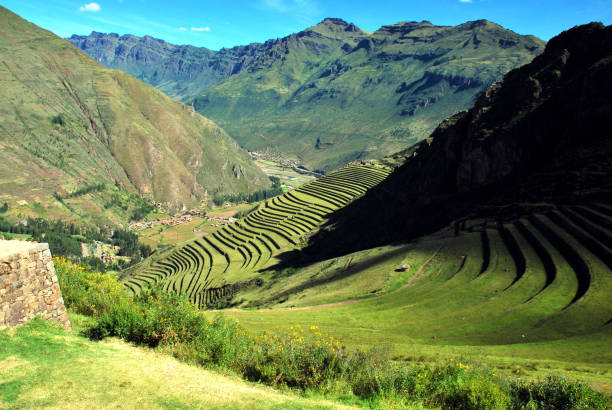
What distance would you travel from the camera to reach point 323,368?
A: 17.2 m

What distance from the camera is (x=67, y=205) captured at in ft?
630

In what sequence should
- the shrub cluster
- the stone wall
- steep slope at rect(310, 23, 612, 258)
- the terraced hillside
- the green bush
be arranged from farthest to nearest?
the terraced hillside, steep slope at rect(310, 23, 612, 258), the stone wall, the shrub cluster, the green bush

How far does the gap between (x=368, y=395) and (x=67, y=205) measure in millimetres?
219683

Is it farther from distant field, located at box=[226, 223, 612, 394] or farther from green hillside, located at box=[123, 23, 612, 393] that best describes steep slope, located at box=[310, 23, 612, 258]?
distant field, located at box=[226, 223, 612, 394]

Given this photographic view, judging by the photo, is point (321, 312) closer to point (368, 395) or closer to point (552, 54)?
point (368, 395)

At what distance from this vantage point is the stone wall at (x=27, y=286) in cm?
1545

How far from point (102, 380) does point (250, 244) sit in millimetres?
89611

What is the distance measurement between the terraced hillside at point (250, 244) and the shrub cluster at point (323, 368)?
2238 inches

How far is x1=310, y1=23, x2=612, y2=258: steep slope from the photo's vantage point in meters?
54.4

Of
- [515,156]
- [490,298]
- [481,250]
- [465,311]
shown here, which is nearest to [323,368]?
[465,311]

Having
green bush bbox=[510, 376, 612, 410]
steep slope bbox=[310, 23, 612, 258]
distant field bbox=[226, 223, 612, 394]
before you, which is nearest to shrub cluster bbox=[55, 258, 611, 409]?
green bush bbox=[510, 376, 612, 410]

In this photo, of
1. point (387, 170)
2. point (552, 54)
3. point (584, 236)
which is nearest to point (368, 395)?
point (584, 236)

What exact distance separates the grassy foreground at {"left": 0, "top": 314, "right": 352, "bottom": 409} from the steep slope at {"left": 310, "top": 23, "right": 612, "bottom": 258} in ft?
171

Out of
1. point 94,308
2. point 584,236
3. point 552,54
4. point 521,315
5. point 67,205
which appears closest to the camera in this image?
point 94,308
